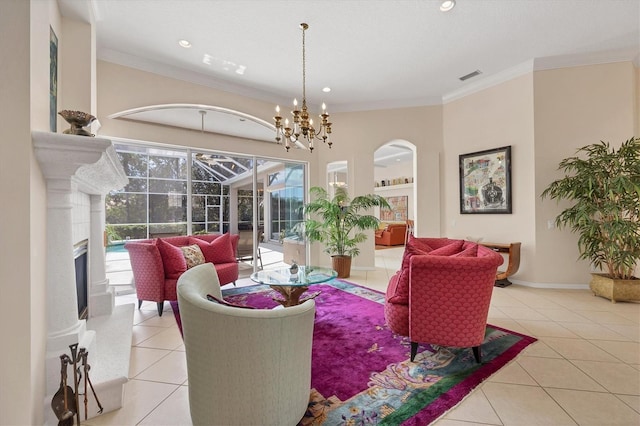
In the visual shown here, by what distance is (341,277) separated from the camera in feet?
16.4

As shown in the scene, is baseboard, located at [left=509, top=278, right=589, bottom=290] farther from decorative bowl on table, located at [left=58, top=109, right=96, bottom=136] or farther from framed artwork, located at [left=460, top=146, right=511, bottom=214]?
decorative bowl on table, located at [left=58, top=109, right=96, bottom=136]

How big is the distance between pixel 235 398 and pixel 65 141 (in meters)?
1.65

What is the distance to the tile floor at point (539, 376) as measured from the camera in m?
1.60

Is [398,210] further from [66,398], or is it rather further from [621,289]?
[66,398]

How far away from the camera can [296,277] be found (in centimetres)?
307

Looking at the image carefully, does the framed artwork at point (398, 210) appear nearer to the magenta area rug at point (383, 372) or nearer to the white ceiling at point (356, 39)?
the white ceiling at point (356, 39)

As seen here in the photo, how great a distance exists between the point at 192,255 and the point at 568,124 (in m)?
5.90

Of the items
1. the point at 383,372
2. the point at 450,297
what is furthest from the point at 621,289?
the point at 383,372

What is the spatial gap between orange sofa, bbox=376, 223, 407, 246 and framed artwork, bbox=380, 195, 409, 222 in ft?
4.38

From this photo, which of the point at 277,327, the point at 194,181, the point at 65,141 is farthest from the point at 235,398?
the point at 194,181

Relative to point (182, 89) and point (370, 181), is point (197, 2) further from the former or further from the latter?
point (370, 181)

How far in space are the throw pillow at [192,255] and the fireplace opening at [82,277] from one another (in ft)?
3.35

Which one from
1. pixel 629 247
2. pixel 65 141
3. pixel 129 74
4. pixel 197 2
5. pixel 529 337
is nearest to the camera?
pixel 65 141

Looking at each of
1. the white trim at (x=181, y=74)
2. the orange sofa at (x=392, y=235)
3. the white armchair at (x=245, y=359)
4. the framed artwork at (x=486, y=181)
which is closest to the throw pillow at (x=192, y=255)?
the white armchair at (x=245, y=359)
